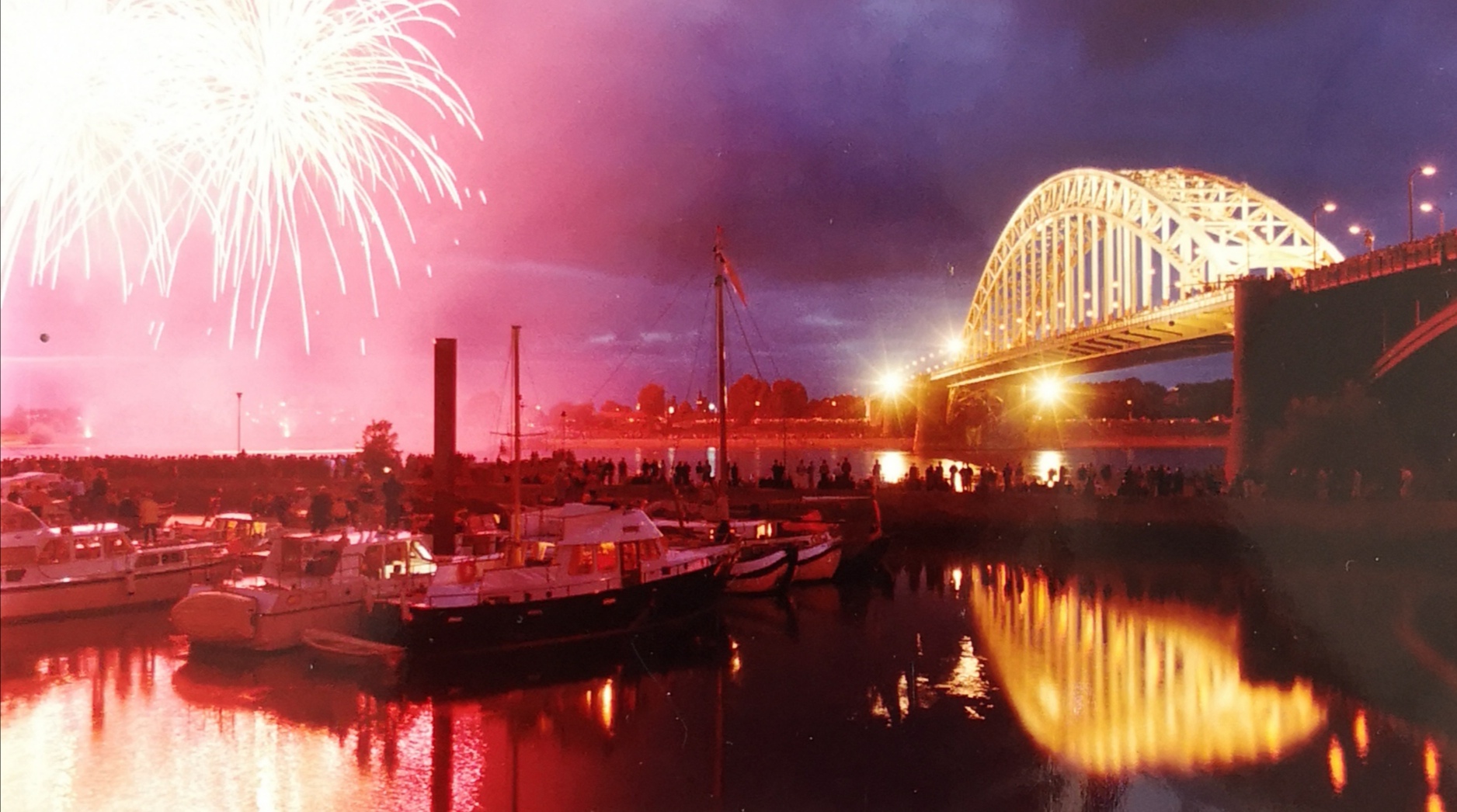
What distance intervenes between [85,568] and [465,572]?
18.7ft

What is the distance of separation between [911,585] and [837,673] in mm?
6604

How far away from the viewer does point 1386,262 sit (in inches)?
906

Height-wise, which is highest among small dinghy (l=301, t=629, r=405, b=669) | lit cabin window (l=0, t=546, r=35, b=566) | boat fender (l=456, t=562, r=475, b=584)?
lit cabin window (l=0, t=546, r=35, b=566)

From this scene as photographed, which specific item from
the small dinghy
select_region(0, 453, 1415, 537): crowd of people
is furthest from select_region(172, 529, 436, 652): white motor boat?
select_region(0, 453, 1415, 537): crowd of people

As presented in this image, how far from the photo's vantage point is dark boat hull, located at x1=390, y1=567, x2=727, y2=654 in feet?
43.2

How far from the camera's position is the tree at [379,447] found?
28656mm

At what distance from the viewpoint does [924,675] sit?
13078 millimetres

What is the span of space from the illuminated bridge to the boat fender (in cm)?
1970

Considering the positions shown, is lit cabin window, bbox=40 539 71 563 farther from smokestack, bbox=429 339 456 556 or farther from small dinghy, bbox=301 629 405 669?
smokestack, bbox=429 339 456 556

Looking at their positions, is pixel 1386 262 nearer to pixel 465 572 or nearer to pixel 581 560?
pixel 581 560

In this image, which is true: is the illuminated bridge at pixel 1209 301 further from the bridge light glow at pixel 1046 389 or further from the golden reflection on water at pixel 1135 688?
the golden reflection on water at pixel 1135 688

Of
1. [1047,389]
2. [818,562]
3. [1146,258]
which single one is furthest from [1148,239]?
[818,562]

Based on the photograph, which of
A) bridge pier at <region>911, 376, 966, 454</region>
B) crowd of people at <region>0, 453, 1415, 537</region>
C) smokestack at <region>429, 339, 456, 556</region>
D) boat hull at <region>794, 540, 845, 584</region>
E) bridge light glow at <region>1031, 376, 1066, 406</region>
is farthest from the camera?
bridge pier at <region>911, 376, 966, 454</region>

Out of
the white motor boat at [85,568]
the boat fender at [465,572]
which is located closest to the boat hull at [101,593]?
the white motor boat at [85,568]
